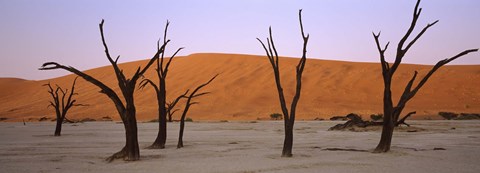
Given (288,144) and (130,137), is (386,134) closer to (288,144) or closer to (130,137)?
(288,144)

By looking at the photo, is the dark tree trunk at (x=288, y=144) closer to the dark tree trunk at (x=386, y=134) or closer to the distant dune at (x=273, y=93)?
the dark tree trunk at (x=386, y=134)

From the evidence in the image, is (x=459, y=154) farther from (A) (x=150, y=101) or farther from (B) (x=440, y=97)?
(A) (x=150, y=101)

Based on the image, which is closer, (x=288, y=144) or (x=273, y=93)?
(x=288, y=144)

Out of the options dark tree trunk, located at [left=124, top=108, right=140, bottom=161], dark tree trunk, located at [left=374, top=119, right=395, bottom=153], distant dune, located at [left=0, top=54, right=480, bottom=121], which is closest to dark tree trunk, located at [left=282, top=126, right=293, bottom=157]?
dark tree trunk, located at [left=374, top=119, right=395, bottom=153]

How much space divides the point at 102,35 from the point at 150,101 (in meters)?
38.7

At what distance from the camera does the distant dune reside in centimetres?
3828

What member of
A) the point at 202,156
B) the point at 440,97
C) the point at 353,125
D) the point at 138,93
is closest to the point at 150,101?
the point at 138,93

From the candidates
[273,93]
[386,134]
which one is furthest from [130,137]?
[273,93]

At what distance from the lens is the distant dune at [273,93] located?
38281 millimetres

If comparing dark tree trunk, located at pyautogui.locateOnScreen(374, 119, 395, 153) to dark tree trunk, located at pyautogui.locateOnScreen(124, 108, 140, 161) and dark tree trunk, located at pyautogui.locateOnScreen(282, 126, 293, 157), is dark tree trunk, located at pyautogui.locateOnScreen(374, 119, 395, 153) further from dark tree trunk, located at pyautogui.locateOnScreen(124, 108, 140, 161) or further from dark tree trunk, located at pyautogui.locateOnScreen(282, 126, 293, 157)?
dark tree trunk, located at pyautogui.locateOnScreen(124, 108, 140, 161)

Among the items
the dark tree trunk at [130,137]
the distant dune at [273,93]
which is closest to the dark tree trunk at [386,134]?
the dark tree trunk at [130,137]

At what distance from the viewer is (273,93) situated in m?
45.3

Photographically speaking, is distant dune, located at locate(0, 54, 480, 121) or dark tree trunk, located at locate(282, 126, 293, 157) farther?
distant dune, located at locate(0, 54, 480, 121)

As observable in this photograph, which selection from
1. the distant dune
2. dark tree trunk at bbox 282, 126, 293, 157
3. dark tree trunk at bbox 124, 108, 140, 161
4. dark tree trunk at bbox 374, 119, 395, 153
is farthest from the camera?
the distant dune
